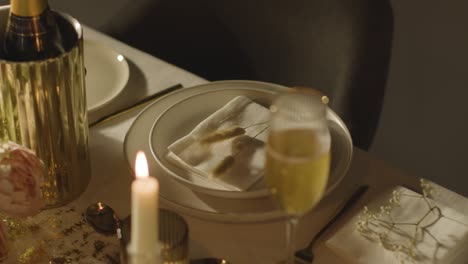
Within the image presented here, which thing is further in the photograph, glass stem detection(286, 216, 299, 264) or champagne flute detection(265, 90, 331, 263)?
glass stem detection(286, 216, 299, 264)

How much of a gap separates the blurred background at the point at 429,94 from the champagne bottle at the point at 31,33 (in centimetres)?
123

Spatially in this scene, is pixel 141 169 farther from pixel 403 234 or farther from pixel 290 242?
pixel 403 234

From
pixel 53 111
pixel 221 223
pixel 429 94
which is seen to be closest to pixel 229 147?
pixel 221 223

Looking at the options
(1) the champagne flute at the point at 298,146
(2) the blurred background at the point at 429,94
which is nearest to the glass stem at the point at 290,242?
(1) the champagne flute at the point at 298,146

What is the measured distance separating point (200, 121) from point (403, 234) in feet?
1.27

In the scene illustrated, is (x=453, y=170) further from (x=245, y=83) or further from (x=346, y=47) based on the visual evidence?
(x=245, y=83)

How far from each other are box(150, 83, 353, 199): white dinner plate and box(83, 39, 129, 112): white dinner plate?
0.41 feet

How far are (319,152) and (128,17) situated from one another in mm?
999

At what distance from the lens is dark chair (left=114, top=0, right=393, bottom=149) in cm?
143

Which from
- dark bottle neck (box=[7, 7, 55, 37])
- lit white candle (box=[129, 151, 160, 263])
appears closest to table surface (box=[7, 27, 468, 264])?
dark bottle neck (box=[7, 7, 55, 37])

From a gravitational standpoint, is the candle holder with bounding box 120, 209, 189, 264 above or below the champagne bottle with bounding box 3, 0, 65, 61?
below

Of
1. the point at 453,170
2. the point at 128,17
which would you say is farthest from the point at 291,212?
the point at 453,170

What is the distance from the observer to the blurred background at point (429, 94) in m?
2.22

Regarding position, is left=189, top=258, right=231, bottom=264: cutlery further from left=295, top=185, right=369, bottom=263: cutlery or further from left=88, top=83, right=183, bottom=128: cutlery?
left=88, top=83, right=183, bottom=128: cutlery
